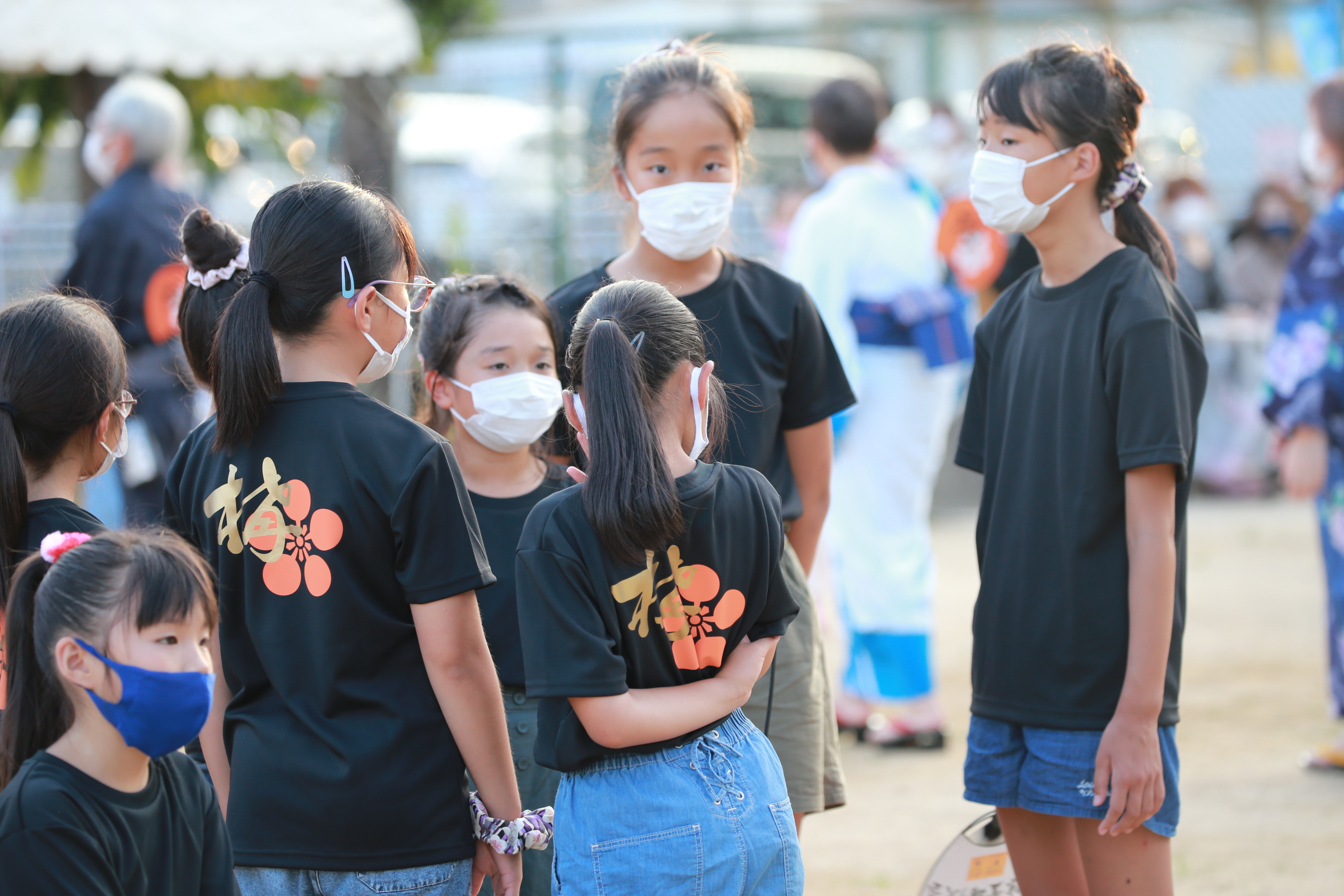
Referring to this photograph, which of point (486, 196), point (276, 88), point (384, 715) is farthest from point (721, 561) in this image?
point (276, 88)

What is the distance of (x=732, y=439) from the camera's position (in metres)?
2.73

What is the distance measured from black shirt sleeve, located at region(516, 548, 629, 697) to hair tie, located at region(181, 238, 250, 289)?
3.16 feet

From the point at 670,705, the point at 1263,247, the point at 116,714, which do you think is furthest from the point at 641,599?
the point at 1263,247

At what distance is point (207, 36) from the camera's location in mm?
7047

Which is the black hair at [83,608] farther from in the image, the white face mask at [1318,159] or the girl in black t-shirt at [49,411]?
the white face mask at [1318,159]

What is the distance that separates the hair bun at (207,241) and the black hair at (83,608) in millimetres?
926

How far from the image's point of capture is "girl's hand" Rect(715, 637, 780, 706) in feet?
6.76

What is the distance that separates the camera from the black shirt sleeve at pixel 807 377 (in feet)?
9.32

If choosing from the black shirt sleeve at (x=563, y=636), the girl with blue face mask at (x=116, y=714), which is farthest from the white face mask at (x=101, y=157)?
the black shirt sleeve at (x=563, y=636)

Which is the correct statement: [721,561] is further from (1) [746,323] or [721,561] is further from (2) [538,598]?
(1) [746,323]

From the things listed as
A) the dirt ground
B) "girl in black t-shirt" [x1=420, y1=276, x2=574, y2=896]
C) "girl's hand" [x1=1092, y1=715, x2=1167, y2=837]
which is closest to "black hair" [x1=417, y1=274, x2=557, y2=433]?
"girl in black t-shirt" [x1=420, y1=276, x2=574, y2=896]

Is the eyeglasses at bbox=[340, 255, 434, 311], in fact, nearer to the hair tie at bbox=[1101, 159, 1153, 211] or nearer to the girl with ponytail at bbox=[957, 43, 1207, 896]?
the girl with ponytail at bbox=[957, 43, 1207, 896]

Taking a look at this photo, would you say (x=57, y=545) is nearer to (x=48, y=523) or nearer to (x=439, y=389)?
(x=48, y=523)

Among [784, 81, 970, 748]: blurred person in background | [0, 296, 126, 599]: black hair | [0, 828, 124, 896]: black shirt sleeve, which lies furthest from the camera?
[784, 81, 970, 748]: blurred person in background
